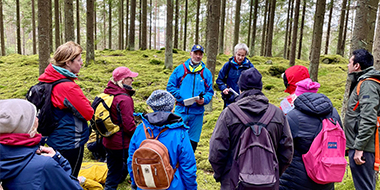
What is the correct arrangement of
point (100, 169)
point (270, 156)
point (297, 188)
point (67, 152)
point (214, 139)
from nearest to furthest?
point (270, 156) → point (214, 139) → point (297, 188) → point (67, 152) → point (100, 169)

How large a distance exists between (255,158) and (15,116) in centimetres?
Answer: 207

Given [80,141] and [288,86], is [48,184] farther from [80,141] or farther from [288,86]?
[288,86]

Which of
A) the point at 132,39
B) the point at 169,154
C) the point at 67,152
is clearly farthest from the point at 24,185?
the point at 132,39

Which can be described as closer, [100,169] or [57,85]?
[57,85]

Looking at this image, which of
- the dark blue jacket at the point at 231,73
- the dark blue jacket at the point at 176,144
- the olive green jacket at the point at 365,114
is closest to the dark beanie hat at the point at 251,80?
the dark blue jacket at the point at 176,144

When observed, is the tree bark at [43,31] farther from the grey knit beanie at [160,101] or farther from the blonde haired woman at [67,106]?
the grey knit beanie at [160,101]

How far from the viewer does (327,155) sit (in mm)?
2725

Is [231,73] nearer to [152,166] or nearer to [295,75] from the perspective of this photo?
[295,75]

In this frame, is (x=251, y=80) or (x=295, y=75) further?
(x=295, y=75)

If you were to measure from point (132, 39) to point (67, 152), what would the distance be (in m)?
20.5

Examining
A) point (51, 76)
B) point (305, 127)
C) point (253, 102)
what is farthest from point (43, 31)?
point (305, 127)

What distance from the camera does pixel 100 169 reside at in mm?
4438

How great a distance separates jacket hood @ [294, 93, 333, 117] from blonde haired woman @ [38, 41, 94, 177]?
280 centimetres

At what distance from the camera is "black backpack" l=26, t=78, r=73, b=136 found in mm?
2939
